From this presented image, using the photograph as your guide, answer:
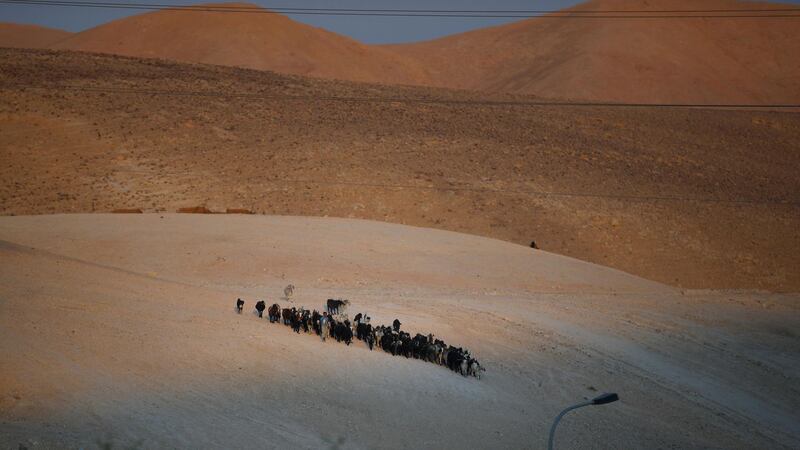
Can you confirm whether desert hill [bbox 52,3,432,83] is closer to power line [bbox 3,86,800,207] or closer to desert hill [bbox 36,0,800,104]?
desert hill [bbox 36,0,800,104]

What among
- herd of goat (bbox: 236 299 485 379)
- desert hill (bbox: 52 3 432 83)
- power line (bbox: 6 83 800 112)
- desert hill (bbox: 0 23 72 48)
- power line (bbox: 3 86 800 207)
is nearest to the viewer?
herd of goat (bbox: 236 299 485 379)

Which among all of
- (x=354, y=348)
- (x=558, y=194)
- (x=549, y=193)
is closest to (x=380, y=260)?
(x=354, y=348)

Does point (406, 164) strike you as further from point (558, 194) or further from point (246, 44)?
point (246, 44)

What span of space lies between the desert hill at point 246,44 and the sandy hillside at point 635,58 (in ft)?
38.3

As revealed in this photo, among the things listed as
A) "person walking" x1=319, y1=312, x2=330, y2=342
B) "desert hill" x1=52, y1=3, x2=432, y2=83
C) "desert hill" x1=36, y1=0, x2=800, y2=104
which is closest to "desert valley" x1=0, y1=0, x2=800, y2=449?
"person walking" x1=319, y1=312, x2=330, y2=342

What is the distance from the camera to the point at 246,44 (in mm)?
115188

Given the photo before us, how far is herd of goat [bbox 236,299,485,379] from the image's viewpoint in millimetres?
20438

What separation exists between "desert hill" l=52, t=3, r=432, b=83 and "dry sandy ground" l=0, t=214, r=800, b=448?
77.8 m

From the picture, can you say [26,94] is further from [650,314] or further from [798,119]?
[798,119]

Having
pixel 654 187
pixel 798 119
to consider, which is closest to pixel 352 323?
pixel 654 187

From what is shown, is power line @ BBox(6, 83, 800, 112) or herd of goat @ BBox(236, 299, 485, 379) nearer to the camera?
herd of goat @ BBox(236, 299, 485, 379)

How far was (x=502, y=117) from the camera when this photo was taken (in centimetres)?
6406

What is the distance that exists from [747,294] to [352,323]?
21891mm

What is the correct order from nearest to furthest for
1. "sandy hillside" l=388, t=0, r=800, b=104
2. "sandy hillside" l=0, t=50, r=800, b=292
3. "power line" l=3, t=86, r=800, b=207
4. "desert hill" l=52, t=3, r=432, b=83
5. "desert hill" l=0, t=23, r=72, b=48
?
"sandy hillside" l=0, t=50, r=800, b=292, "power line" l=3, t=86, r=800, b=207, "sandy hillside" l=388, t=0, r=800, b=104, "desert hill" l=52, t=3, r=432, b=83, "desert hill" l=0, t=23, r=72, b=48
